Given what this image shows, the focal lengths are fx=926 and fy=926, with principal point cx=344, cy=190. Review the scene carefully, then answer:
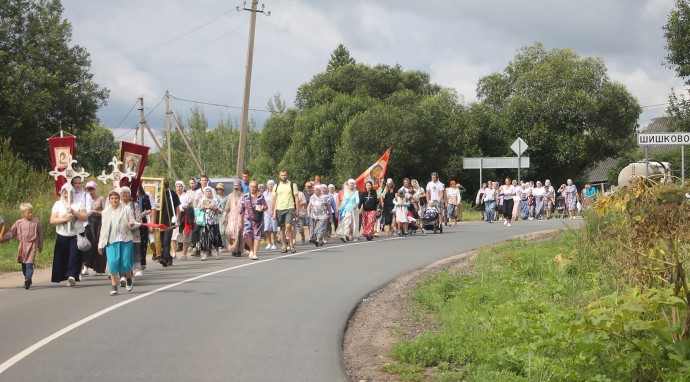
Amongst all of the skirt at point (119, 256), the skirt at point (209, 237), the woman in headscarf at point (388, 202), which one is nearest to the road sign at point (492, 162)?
the woman in headscarf at point (388, 202)

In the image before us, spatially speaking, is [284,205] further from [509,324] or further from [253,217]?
[509,324]

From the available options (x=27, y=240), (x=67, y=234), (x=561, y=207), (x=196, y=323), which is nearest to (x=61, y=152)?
(x=67, y=234)

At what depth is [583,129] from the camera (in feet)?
202

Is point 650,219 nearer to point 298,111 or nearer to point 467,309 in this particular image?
point 467,309

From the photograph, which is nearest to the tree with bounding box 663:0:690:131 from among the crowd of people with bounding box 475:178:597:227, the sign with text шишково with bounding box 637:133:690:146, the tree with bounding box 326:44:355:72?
the crowd of people with bounding box 475:178:597:227

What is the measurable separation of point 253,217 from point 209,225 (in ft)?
3.51

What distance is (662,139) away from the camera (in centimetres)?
1611

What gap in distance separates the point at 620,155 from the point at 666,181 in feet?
194

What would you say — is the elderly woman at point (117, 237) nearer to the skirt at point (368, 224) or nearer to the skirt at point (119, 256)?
the skirt at point (119, 256)

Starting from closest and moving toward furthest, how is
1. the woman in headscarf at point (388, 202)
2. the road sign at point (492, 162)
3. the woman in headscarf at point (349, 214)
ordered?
the woman in headscarf at point (349, 214) < the woman in headscarf at point (388, 202) < the road sign at point (492, 162)

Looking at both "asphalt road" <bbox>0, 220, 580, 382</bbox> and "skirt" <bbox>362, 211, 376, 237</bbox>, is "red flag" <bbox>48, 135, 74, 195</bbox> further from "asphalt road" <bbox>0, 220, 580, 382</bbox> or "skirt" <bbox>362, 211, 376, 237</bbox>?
"skirt" <bbox>362, 211, 376, 237</bbox>

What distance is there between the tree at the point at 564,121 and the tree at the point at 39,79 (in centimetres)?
2625

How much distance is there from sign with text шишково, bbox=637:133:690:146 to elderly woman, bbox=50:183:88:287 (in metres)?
9.61

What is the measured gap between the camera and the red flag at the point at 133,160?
58.1ft
